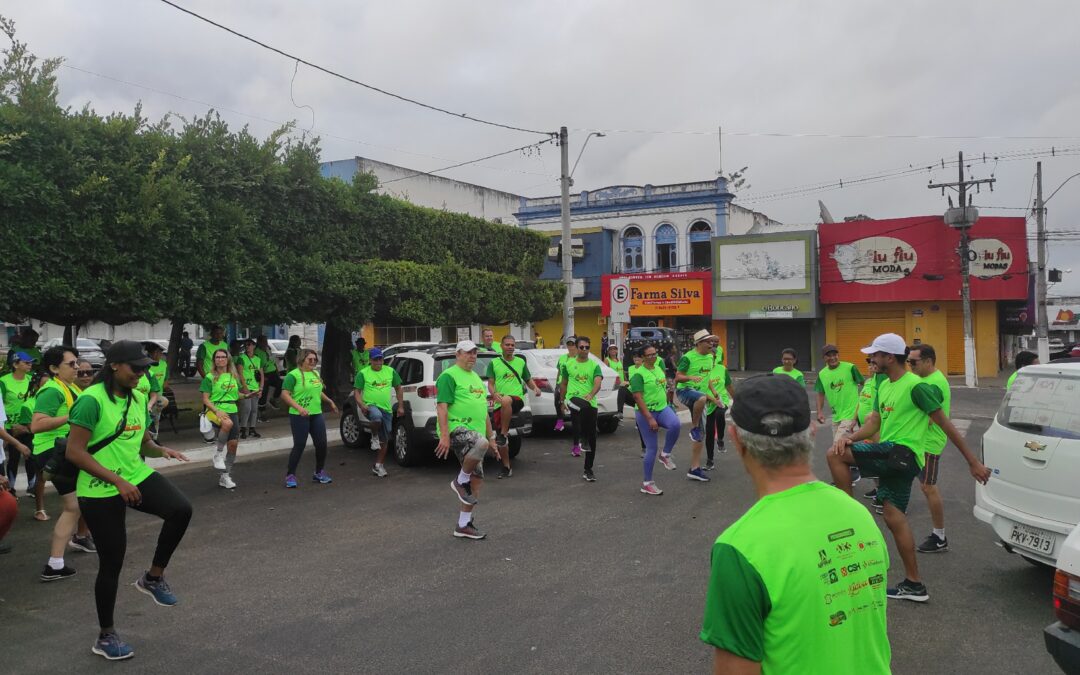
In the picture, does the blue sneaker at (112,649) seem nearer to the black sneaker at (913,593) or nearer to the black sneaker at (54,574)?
the black sneaker at (54,574)

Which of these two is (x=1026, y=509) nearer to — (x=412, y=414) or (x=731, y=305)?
(x=412, y=414)

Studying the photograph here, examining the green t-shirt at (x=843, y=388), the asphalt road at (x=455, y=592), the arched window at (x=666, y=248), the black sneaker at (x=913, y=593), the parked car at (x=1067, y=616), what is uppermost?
the arched window at (x=666, y=248)

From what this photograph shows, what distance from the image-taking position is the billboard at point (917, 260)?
3078cm

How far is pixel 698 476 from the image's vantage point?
956 centimetres

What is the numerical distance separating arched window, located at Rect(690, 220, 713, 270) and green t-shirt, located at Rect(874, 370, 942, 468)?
3403 centimetres

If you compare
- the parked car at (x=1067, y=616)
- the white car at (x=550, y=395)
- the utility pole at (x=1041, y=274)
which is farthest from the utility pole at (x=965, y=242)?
the parked car at (x=1067, y=616)

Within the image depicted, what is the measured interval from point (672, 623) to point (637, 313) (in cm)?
3272

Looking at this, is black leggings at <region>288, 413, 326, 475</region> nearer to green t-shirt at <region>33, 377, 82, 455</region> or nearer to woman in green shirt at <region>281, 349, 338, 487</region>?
woman in green shirt at <region>281, 349, 338, 487</region>

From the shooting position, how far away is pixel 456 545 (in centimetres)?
674

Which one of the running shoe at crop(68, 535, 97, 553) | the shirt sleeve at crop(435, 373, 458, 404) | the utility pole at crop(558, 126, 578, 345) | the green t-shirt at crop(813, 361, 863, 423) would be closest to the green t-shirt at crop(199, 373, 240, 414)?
the running shoe at crop(68, 535, 97, 553)

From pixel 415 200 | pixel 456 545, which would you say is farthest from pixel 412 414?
pixel 415 200

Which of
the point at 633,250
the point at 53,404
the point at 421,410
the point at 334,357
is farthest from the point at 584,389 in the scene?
the point at 633,250

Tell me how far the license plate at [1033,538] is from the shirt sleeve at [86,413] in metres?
5.99

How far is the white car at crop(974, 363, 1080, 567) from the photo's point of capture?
5012 mm
